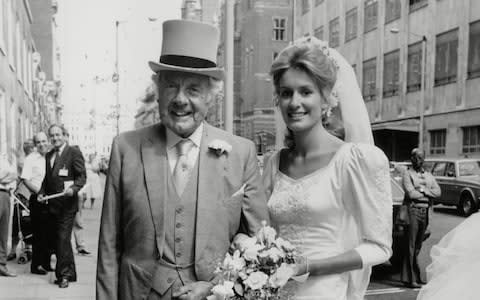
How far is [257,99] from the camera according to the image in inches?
2196

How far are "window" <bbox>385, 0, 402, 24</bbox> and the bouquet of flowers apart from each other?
3046 cm

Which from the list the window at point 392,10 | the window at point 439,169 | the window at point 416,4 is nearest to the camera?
the window at point 439,169

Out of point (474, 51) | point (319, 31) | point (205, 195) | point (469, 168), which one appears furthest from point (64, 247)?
point (319, 31)

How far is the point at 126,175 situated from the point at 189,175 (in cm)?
28

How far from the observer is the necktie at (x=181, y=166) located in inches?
92.4

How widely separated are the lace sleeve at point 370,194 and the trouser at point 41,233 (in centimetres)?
526

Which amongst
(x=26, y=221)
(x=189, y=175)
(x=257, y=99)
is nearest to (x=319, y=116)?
(x=189, y=175)

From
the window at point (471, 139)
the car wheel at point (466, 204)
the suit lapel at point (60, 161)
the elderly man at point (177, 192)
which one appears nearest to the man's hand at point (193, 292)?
the elderly man at point (177, 192)

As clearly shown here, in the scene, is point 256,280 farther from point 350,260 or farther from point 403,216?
point 403,216

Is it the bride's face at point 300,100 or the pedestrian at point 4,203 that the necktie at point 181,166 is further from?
the pedestrian at point 4,203

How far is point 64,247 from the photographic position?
6.07 meters

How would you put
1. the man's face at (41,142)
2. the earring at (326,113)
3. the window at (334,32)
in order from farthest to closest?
1. the window at (334,32)
2. the man's face at (41,142)
3. the earring at (326,113)

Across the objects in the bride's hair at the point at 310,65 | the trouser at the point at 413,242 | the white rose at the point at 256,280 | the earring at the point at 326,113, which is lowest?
the trouser at the point at 413,242

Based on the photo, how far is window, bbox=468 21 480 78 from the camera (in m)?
23.5
